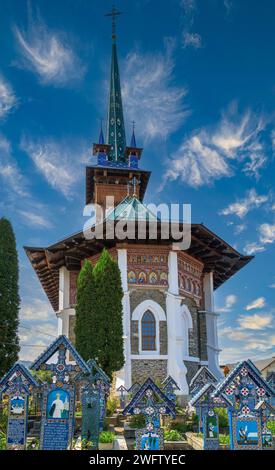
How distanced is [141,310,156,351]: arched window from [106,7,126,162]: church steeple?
1675cm

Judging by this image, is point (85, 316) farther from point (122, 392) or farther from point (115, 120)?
point (115, 120)

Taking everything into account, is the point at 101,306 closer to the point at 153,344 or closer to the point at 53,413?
the point at 153,344

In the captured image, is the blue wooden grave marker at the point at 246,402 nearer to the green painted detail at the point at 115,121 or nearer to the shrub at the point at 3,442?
the shrub at the point at 3,442

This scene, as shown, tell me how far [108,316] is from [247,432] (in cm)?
893

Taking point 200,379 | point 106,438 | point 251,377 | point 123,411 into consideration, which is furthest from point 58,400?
point 200,379

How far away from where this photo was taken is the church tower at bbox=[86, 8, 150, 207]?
32156mm

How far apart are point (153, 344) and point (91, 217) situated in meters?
13.5

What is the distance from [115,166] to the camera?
3350 cm

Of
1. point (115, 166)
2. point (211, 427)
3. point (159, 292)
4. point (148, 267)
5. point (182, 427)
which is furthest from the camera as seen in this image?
point (115, 166)

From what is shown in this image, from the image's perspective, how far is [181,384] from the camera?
20.2m

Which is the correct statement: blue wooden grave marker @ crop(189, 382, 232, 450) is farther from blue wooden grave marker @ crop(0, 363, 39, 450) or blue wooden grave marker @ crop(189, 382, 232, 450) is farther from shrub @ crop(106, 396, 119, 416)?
shrub @ crop(106, 396, 119, 416)

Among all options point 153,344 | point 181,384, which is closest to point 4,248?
point 153,344

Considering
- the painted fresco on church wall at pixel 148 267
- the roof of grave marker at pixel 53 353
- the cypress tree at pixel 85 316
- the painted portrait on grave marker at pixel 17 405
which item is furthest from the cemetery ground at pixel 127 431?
the painted fresco on church wall at pixel 148 267

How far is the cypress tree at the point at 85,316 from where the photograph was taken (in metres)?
17.8
